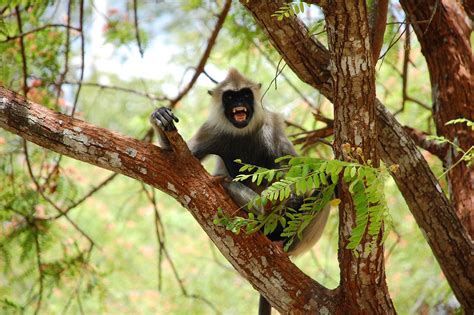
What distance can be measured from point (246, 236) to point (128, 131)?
8520 mm

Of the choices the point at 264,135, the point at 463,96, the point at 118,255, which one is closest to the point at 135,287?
the point at 118,255

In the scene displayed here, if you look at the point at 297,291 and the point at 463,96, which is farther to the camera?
the point at 463,96

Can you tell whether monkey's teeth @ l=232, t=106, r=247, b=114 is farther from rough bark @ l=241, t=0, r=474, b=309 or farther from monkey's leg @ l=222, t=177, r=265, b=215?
rough bark @ l=241, t=0, r=474, b=309

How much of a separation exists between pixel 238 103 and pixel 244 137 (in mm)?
330

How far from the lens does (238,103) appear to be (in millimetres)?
5133

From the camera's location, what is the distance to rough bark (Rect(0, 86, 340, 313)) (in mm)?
3613

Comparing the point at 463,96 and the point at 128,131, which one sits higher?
the point at 128,131

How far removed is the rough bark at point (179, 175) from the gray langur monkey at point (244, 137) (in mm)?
1423

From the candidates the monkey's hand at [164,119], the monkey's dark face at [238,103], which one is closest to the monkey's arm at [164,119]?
the monkey's hand at [164,119]

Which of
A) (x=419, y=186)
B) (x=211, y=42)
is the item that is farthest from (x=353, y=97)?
(x=211, y=42)

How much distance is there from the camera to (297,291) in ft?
12.3

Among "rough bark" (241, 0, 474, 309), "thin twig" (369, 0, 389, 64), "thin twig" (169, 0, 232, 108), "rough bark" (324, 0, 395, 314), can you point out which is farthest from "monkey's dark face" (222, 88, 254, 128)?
"rough bark" (324, 0, 395, 314)

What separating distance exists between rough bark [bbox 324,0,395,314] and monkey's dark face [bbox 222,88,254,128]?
171 cm

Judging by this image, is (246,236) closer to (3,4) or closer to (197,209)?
(197,209)
